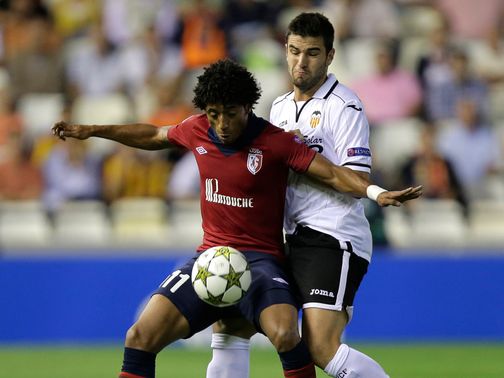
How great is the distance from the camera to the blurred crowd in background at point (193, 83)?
12.7m

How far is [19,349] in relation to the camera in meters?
11.5

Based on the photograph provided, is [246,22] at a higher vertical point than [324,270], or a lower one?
higher

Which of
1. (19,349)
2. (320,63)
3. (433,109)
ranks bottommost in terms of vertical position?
(19,349)

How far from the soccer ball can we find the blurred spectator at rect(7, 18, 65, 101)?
26.5ft

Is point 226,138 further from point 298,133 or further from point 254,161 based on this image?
point 298,133

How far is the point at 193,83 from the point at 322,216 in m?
7.52

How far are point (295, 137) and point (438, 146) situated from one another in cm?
677

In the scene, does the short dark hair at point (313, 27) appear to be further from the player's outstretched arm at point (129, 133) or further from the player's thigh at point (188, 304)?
the player's thigh at point (188, 304)

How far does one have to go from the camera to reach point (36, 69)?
547 inches

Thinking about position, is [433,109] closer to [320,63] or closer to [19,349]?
[19,349]

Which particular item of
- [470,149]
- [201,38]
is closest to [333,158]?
[470,149]

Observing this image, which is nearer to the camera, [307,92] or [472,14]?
[307,92]

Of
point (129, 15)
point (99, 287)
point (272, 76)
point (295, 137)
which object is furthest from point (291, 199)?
point (129, 15)

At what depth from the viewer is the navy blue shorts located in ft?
20.5
